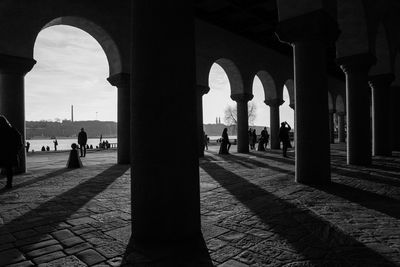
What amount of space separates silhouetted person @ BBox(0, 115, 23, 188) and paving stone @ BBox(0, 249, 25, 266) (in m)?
4.16

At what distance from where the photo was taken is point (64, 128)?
508ft

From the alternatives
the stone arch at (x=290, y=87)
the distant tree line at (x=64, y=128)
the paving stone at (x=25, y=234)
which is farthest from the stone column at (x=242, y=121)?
the distant tree line at (x=64, y=128)

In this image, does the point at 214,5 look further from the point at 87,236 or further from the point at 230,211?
the point at 87,236

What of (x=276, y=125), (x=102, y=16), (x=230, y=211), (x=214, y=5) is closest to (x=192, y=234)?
(x=230, y=211)

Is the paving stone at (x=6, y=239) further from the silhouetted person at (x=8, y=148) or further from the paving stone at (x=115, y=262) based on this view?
the silhouetted person at (x=8, y=148)

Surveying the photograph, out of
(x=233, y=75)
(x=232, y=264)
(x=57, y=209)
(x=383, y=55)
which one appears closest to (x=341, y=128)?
(x=233, y=75)

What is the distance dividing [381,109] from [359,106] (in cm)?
360

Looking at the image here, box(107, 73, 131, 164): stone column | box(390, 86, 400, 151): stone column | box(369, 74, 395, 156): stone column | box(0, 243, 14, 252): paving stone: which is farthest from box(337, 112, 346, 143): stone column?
box(0, 243, 14, 252): paving stone

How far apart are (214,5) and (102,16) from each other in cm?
561

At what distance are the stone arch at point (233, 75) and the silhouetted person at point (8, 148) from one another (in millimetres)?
11584

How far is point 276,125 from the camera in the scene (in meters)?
19.3

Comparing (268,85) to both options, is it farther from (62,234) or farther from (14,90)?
(62,234)

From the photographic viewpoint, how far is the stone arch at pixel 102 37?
32.0ft

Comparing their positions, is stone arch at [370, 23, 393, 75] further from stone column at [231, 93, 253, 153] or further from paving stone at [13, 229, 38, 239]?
paving stone at [13, 229, 38, 239]
